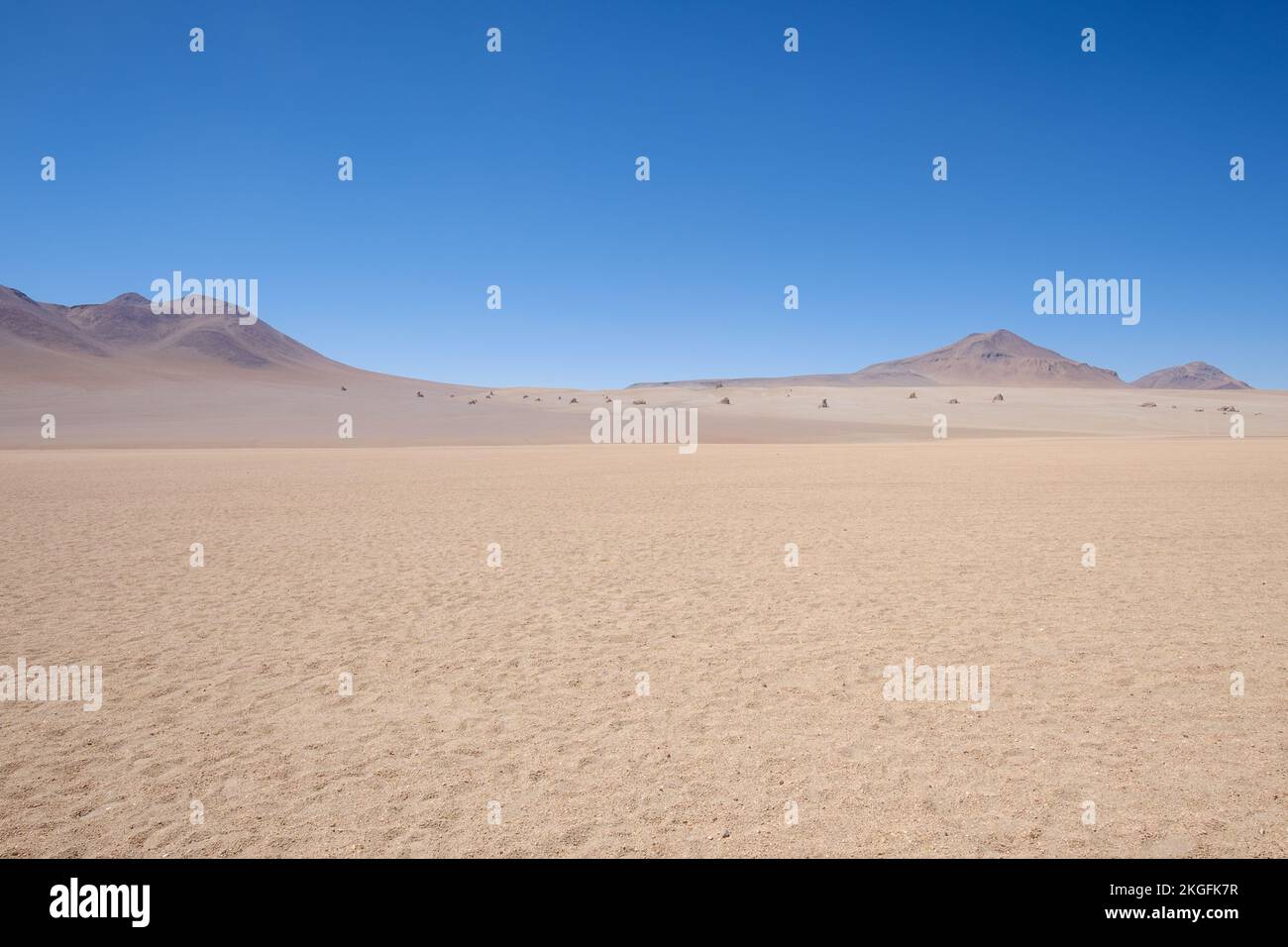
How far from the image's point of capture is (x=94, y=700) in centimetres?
761

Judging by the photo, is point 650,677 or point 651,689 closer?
point 651,689

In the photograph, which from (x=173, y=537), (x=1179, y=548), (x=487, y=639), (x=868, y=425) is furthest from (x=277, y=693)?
(x=868, y=425)

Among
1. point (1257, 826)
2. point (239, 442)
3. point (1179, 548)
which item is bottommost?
point (1257, 826)

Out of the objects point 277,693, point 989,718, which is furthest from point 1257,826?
point 277,693

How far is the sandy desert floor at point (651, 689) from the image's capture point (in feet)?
17.1

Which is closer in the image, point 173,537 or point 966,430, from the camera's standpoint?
point 173,537

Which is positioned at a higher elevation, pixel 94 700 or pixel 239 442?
pixel 239 442

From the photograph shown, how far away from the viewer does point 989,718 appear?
6.86m

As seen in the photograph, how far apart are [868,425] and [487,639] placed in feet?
236

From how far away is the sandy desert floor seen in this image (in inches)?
205

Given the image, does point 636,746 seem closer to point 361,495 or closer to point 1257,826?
point 1257,826

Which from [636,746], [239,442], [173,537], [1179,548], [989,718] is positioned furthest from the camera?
[239,442]

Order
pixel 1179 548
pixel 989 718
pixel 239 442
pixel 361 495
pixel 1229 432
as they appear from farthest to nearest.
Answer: pixel 1229 432, pixel 239 442, pixel 361 495, pixel 1179 548, pixel 989 718

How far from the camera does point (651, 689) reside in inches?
305
